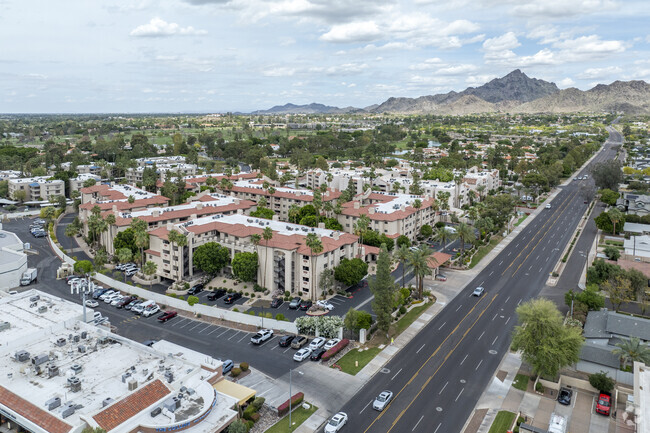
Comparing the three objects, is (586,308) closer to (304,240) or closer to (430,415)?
(430,415)

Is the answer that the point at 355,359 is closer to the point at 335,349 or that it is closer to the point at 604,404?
the point at 335,349

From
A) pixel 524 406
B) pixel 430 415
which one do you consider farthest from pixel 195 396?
pixel 524 406

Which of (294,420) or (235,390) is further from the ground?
(235,390)

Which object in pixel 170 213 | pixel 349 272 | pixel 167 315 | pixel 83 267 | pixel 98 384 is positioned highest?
pixel 170 213

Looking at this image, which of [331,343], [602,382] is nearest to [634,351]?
[602,382]

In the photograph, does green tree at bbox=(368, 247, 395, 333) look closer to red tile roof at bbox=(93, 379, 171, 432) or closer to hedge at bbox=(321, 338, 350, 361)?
hedge at bbox=(321, 338, 350, 361)

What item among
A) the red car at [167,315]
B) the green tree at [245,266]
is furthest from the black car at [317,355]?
the red car at [167,315]
